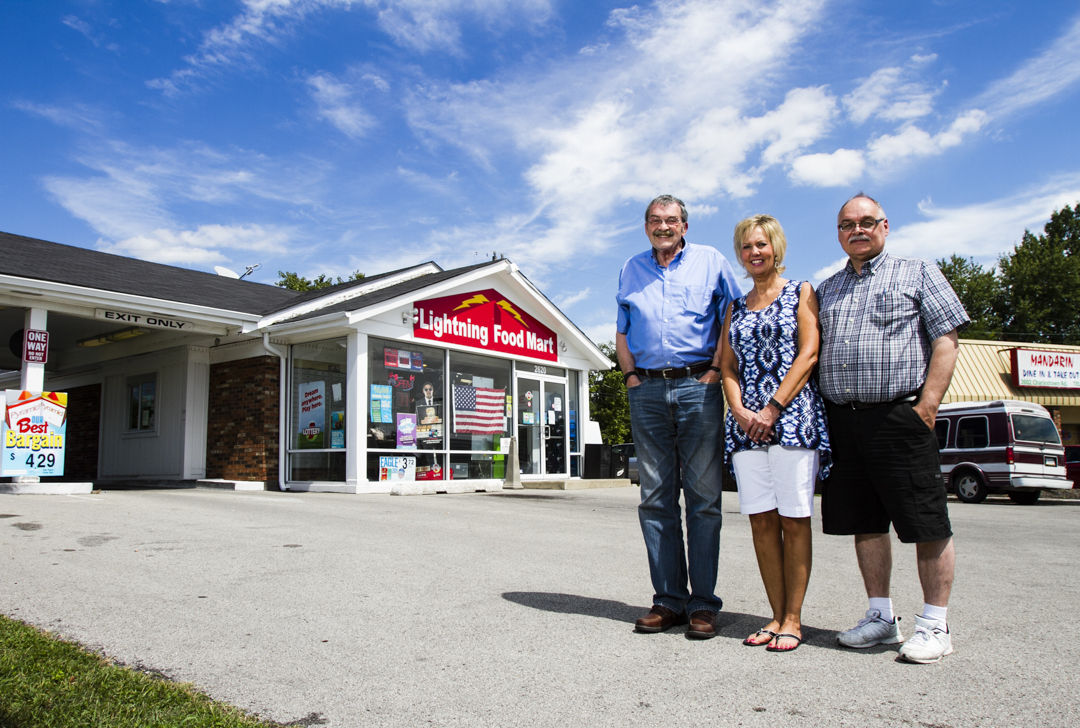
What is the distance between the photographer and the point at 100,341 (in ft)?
53.7

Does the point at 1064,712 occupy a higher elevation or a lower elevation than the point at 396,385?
lower

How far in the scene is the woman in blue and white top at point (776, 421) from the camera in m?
3.24

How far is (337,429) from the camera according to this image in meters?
13.5

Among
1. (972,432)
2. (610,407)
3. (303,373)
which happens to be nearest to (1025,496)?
(972,432)

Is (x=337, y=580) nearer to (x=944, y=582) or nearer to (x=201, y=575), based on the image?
(x=201, y=575)

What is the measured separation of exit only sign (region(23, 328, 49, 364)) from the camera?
430 inches

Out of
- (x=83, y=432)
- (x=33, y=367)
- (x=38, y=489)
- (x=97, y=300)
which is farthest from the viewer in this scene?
(x=83, y=432)

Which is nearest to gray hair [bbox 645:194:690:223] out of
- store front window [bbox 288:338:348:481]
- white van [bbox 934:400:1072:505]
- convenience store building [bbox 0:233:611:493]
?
convenience store building [bbox 0:233:611:493]

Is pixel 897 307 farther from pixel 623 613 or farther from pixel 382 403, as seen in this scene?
pixel 382 403

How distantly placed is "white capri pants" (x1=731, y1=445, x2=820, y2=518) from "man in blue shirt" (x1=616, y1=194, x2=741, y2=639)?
0.82 ft

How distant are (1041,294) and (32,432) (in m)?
53.8

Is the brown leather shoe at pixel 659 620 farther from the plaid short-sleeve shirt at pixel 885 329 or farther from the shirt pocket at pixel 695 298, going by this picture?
the shirt pocket at pixel 695 298

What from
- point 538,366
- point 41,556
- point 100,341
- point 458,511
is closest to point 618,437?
point 538,366

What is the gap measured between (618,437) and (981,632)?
146ft
